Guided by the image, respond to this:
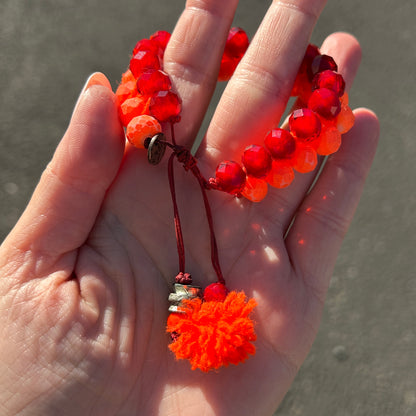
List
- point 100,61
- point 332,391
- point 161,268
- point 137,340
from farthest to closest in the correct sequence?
point 100,61 → point 332,391 → point 161,268 → point 137,340

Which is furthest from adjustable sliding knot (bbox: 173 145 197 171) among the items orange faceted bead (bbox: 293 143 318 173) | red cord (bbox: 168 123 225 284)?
orange faceted bead (bbox: 293 143 318 173)

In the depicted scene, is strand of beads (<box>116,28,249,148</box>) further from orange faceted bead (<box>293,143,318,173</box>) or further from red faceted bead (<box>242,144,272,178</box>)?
orange faceted bead (<box>293,143,318,173</box>)

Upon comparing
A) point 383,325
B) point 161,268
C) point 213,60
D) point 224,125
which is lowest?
point 383,325

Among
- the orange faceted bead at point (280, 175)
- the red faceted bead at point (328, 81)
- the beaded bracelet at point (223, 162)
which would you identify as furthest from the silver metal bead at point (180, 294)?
the red faceted bead at point (328, 81)

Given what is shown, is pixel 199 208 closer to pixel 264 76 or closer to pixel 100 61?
pixel 264 76

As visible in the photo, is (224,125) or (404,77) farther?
(404,77)

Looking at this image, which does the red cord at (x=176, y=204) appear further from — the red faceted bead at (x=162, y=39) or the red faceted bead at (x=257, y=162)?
the red faceted bead at (x=162, y=39)

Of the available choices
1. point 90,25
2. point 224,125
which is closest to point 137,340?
point 224,125
